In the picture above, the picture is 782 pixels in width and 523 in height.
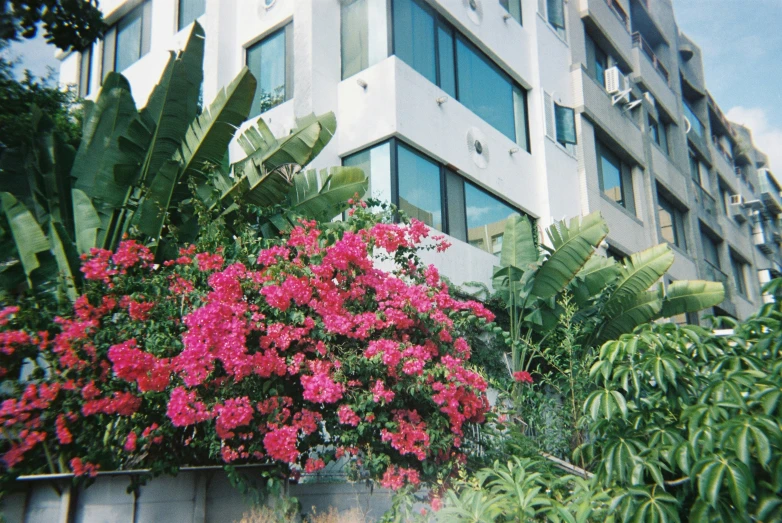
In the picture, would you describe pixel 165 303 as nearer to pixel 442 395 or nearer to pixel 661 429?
pixel 442 395

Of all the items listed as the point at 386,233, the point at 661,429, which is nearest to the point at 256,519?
the point at 386,233

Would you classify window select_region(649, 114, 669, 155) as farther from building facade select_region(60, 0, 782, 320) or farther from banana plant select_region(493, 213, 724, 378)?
banana plant select_region(493, 213, 724, 378)

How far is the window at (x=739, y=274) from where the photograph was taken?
27327 millimetres

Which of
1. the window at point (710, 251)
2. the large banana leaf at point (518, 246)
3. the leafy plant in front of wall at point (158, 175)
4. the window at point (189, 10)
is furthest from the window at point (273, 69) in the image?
the window at point (710, 251)

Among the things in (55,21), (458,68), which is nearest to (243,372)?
(55,21)

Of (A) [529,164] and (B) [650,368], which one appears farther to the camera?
(A) [529,164]

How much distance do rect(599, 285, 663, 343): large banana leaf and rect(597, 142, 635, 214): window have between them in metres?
5.55

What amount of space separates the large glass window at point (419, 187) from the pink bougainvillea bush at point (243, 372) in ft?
12.6

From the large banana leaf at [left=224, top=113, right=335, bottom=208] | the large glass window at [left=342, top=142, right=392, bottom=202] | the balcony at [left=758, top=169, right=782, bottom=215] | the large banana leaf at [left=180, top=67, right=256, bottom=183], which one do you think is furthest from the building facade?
the balcony at [left=758, top=169, right=782, bottom=215]

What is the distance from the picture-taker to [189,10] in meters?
13.6

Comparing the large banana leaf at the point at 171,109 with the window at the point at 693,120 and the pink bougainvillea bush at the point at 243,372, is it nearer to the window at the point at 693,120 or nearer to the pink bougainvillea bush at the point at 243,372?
the pink bougainvillea bush at the point at 243,372

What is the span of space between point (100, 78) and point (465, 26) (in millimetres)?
8372

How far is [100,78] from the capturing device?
15.4 meters

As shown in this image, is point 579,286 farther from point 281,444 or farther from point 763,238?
point 763,238
